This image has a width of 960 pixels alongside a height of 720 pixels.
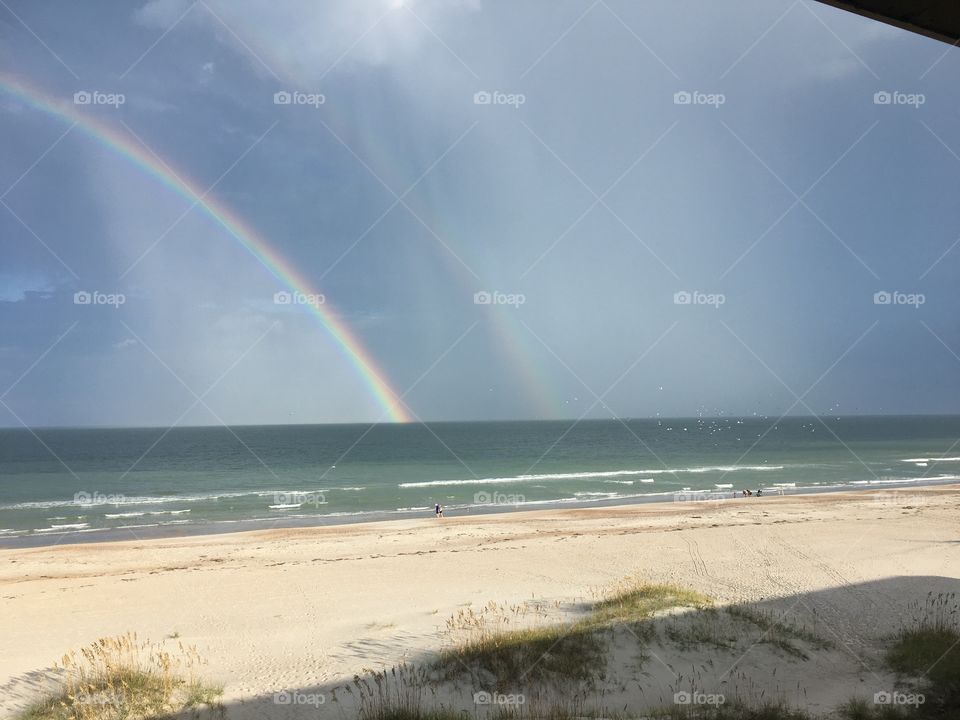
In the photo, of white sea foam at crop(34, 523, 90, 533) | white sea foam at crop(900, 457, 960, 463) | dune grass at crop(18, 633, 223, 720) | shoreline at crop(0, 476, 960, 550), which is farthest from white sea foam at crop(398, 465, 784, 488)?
dune grass at crop(18, 633, 223, 720)

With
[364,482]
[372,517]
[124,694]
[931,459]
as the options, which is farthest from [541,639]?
[931,459]

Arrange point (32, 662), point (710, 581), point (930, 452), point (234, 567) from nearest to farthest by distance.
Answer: point (32, 662) < point (710, 581) < point (234, 567) < point (930, 452)

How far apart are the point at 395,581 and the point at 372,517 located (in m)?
18.7

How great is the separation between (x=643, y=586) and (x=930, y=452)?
93430 mm

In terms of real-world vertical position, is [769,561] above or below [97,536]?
below

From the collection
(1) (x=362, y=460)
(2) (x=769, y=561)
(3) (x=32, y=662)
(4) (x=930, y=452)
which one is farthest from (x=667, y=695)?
(4) (x=930, y=452)

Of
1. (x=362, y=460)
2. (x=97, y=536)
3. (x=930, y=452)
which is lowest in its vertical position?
(x=930, y=452)

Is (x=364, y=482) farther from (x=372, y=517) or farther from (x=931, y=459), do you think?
(x=931, y=459)

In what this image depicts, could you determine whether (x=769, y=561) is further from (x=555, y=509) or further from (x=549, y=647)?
(x=555, y=509)

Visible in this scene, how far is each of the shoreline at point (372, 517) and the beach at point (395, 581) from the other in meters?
2.27

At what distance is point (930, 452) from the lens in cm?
8425

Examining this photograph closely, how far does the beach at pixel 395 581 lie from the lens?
8.86m

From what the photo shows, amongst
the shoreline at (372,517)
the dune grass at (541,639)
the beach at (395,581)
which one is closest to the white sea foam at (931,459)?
the shoreline at (372,517)

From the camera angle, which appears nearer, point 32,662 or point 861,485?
point 32,662
